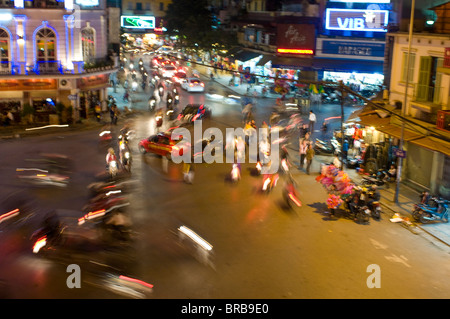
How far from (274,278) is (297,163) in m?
13.7

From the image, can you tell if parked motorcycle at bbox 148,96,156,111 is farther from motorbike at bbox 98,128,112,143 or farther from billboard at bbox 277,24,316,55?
billboard at bbox 277,24,316,55

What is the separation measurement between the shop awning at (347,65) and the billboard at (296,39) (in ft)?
4.84

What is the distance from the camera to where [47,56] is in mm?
37406

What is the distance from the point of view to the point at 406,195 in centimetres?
2252

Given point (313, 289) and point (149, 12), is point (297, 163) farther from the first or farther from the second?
point (149, 12)

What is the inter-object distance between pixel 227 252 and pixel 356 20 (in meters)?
34.4

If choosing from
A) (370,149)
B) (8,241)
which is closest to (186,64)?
(370,149)

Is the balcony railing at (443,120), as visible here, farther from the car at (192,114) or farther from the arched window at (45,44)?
the arched window at (45,44)

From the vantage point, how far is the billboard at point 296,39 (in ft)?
158

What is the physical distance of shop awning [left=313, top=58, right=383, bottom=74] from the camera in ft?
147

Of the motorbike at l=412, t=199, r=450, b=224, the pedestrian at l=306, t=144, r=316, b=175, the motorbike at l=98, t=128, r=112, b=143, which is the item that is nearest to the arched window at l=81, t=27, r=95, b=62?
the motorbike at l=98, t=128, r=112, b=143

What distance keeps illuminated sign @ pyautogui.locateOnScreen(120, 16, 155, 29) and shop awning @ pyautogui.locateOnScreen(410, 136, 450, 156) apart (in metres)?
48.6

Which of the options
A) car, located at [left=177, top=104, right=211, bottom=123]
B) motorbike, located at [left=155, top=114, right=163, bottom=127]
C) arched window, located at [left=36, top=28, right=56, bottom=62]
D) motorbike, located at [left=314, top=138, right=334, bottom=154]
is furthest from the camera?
arched window, located at [left=36, top=28, right=56, bottom=62]

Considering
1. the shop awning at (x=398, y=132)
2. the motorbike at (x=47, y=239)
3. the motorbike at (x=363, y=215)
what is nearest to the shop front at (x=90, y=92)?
the shop awning at (x=398, y=132)
